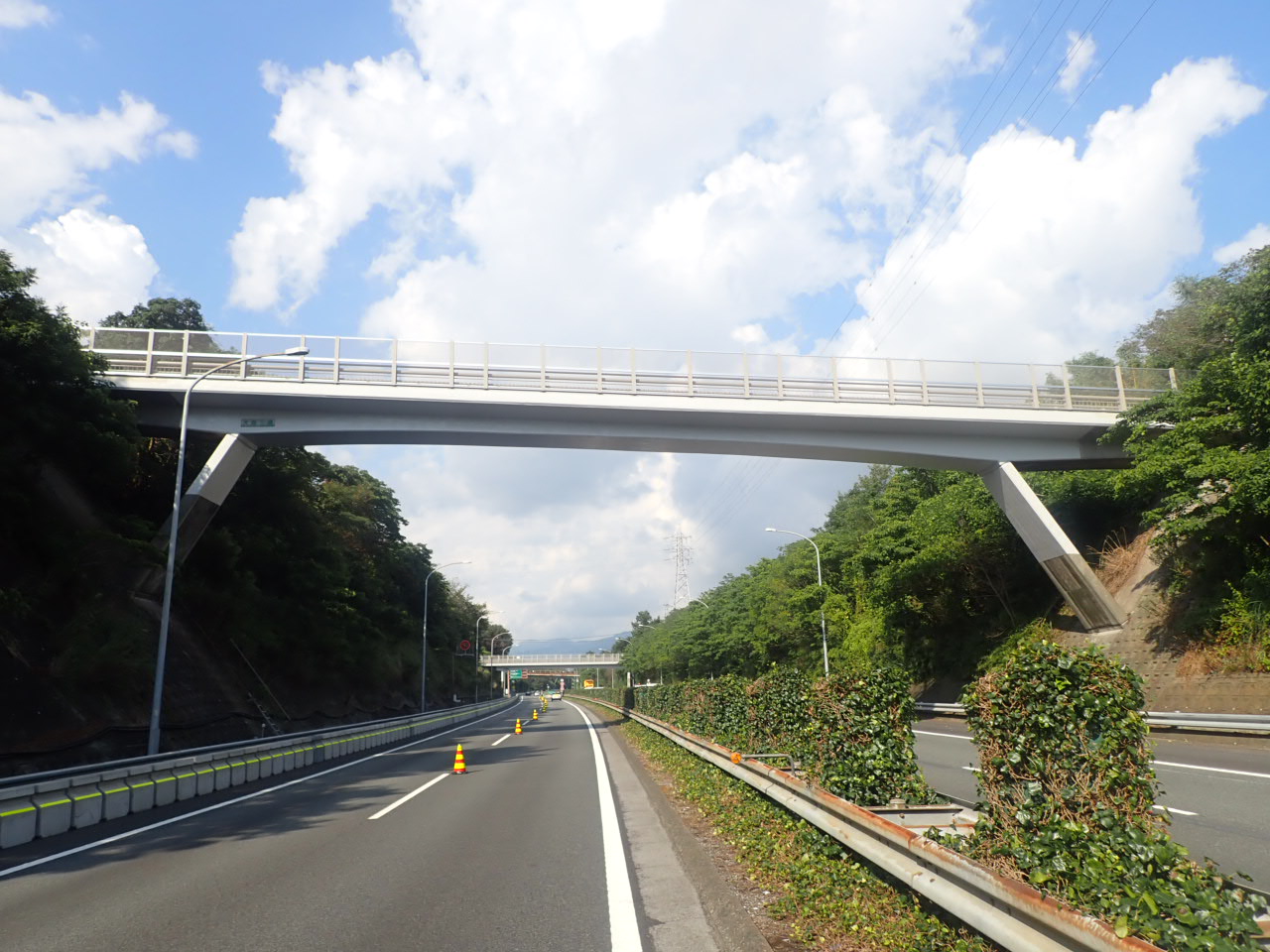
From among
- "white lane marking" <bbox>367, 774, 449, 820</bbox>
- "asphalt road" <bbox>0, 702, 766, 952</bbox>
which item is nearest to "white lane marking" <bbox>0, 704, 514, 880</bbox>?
"asphalt road" <bbox>0, 702, 766, 952</bbox>

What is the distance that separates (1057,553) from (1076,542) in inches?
327

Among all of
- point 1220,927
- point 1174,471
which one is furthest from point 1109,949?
point 1174,471

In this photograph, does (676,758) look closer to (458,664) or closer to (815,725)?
(815,725)

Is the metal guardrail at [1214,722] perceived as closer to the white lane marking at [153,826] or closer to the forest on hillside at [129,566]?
the white lane marking at [153,826]

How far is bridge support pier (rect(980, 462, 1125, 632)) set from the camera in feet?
88.9

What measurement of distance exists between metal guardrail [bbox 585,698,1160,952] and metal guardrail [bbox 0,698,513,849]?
387 inches

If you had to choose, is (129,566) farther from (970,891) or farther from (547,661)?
(547,661)

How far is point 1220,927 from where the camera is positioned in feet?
8.98

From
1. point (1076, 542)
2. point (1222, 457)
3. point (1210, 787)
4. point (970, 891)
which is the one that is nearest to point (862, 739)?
point (970, 891)

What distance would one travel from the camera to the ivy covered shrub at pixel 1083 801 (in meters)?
2.93

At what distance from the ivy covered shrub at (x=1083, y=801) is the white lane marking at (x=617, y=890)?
7.60ft

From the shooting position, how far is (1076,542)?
113 feet

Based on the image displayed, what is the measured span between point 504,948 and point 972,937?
297 cm

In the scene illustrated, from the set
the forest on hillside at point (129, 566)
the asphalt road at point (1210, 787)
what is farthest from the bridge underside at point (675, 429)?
the asphalt road at point (1210, 787)
